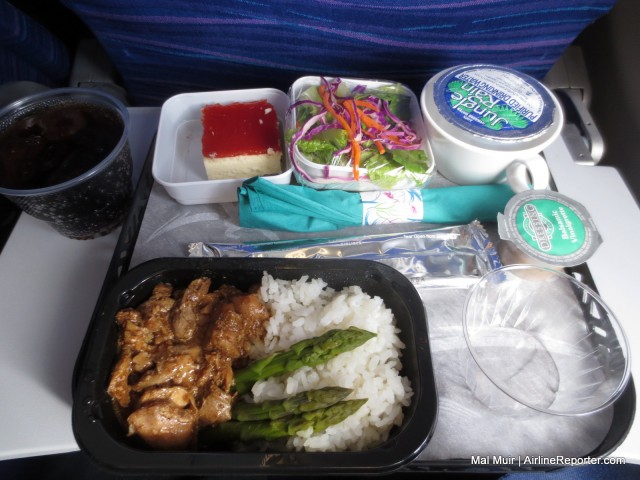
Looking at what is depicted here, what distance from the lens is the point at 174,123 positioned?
124 centimetres

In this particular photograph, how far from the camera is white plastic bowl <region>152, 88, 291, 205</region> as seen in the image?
3.69 feet

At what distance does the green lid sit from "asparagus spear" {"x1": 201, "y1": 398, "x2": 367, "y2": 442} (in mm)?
514

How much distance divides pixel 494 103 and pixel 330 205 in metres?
0.49

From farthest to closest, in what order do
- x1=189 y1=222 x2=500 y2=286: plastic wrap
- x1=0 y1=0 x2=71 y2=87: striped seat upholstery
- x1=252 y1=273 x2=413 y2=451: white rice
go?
1. x1=0 y1=0 x2=71 y2=87: striped seat upholstery
2. x1=189 y1=222 x2=500 y2=286: plastic wrap
3. x1=252 y1=273 x2=413 y2=451: white rice

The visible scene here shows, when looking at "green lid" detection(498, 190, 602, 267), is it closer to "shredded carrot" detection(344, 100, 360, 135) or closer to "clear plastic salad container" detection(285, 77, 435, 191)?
"clear plastic salad container" detection(285, 77, 435, 191)

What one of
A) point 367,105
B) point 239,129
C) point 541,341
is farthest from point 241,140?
point 541,341

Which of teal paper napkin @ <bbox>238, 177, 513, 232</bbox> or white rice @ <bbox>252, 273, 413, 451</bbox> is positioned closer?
white rice @ <bbox>252, 273, 413, 451</bbox>

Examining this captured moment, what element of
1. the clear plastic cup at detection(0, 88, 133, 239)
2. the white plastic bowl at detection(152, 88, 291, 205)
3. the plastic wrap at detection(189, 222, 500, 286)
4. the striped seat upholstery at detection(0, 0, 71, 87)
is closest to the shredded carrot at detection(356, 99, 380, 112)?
the white plastic bowl at detection(152, 88, 291, 205)

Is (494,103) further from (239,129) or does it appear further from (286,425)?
(286,425)

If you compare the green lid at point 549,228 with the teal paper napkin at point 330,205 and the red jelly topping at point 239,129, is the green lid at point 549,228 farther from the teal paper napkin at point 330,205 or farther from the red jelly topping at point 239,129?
the red jelly topping at point 239,129

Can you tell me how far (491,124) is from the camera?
40.5 inches

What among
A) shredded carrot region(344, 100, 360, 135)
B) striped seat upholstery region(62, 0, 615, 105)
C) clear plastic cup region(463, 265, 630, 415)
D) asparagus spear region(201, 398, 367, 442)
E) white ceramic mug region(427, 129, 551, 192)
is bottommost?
clear plastic cup region(463, 265, 630, 415)

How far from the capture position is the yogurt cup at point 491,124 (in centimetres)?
102

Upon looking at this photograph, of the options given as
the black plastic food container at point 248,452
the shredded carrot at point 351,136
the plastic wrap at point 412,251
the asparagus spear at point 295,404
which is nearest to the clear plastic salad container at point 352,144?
the shredded carrot at point 351,136
